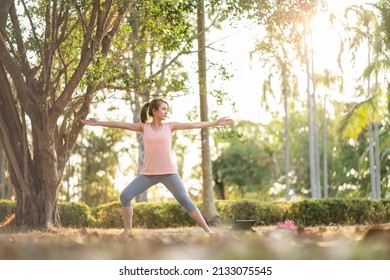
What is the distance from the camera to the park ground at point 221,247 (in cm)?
235

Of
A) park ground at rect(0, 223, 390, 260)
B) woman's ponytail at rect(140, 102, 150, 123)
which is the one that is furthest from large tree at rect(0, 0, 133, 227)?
park ground at rect(0, 223, 390, 260)

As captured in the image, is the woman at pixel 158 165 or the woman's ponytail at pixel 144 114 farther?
the woman's ponytail at pixel 144 114

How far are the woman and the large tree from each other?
2.78 meters

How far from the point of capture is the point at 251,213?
49.8 feet

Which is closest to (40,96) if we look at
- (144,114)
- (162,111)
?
(144,114)

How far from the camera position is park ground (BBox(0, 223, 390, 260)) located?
Answer: 2.35m

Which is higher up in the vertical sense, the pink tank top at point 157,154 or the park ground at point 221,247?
the pink tank top at point 157,154

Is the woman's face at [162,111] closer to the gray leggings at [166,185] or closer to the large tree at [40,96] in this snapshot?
the gray leggings at [166,185]

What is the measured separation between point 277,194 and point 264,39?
26568 mm

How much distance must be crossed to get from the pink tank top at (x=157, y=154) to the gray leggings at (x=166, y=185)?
0.19ft

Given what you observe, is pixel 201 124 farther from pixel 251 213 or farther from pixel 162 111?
pixel 251 213

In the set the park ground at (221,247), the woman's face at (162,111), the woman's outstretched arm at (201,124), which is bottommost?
the park ground at (221,247)

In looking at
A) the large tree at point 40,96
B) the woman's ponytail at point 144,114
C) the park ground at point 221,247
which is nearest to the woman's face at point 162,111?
the woman's ponytail at point 144,114
